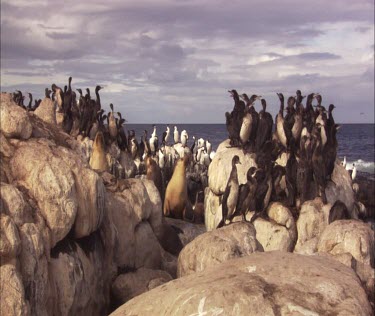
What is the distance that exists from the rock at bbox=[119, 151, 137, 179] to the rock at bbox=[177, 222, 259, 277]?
12.6 meters

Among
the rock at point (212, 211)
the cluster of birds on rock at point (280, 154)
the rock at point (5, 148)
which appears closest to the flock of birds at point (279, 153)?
A: the cluster of birds on rock at point (280, 154)

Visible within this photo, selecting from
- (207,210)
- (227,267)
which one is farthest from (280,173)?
(227,267)

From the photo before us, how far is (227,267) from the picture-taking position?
5.43 m

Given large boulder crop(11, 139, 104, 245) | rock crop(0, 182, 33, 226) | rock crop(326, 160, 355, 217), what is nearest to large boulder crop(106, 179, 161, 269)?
large boulder crop(11, 139, 104, 245)

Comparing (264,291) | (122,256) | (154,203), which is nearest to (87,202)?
(122,256)

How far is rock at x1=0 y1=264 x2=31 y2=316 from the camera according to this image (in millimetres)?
6691

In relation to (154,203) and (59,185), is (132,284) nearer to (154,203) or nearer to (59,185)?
(59,185)

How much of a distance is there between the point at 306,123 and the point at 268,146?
186cm

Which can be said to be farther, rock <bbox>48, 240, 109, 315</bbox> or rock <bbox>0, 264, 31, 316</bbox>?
rock <bbox>48, 240, 109, 315</bbox>

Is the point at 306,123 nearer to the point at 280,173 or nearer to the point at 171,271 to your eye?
the point at 280,173

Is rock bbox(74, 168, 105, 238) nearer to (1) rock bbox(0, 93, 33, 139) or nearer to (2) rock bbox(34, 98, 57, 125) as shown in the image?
(1) rock bbox(0, 93, 33, 139)

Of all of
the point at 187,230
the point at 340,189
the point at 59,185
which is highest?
the point at 59,185

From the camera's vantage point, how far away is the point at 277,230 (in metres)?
14.5

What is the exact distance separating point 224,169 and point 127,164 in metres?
6.98
